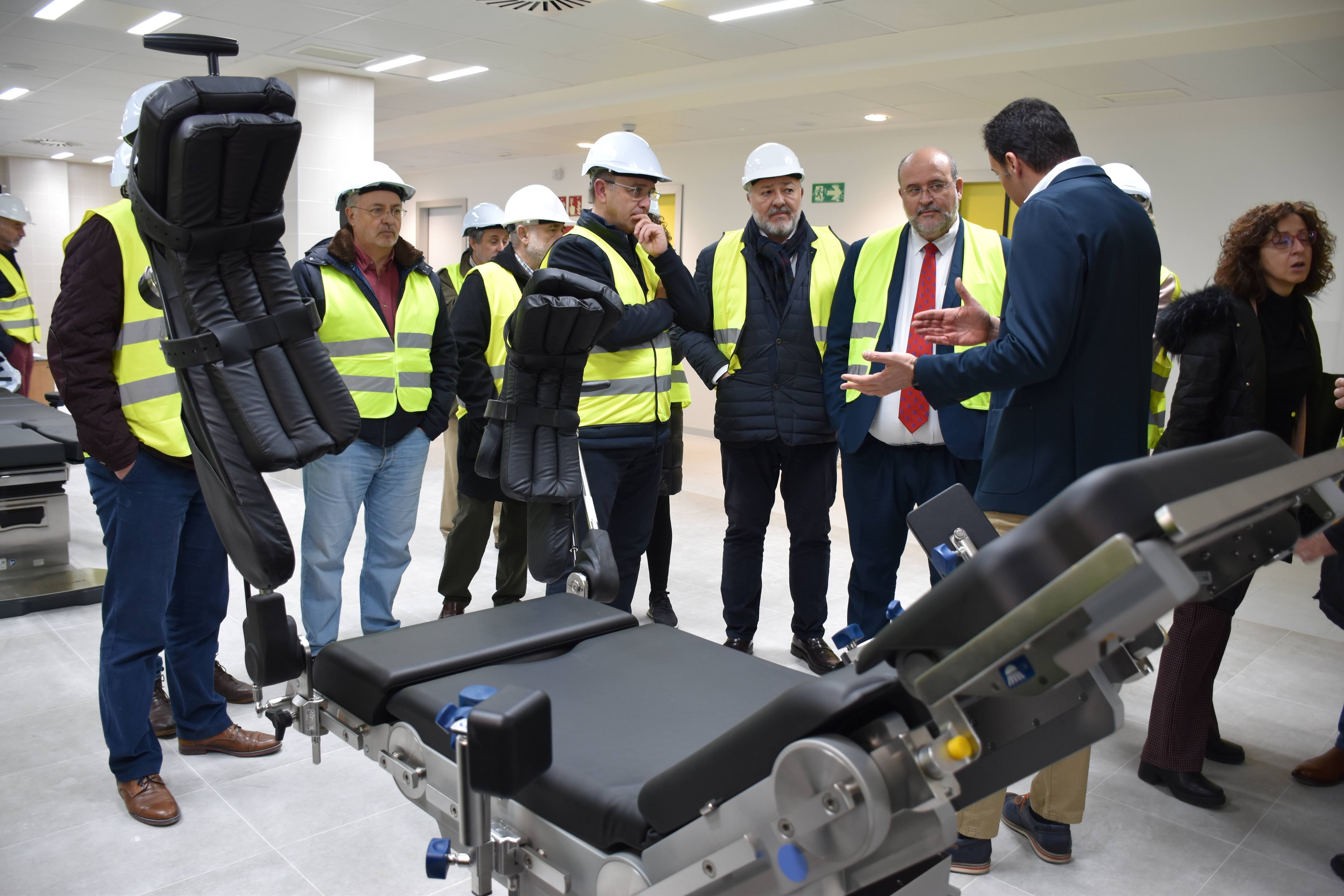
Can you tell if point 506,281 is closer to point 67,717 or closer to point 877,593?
point 877,593

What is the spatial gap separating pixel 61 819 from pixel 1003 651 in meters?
2.31

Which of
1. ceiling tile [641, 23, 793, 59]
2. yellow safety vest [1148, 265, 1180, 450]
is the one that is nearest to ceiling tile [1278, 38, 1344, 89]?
yellow safety vest [1148, 265, 1180, 450]

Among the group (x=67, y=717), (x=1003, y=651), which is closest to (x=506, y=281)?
(x=67, y=717)

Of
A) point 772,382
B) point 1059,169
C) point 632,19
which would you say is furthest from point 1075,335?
point 632,19

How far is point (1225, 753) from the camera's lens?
108 inches

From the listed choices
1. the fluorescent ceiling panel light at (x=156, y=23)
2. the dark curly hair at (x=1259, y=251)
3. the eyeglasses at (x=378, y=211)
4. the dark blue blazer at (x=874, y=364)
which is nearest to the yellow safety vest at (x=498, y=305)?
the eyeglasses at (x=378, y=211)

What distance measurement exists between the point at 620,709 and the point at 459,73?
7.30 meters

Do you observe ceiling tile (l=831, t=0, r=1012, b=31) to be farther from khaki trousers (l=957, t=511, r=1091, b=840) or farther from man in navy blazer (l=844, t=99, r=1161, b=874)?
khaki trousers (l=957, t=511, r=1091, b=840)

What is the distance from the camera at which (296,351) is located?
185 centimetres

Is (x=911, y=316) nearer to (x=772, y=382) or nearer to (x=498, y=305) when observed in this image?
(x=772, y=382)

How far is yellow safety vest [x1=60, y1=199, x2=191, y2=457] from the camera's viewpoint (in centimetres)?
224

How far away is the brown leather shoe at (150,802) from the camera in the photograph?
7.34 ft

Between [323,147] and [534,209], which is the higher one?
[323,147]

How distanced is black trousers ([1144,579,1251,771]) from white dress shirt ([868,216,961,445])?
81cm
